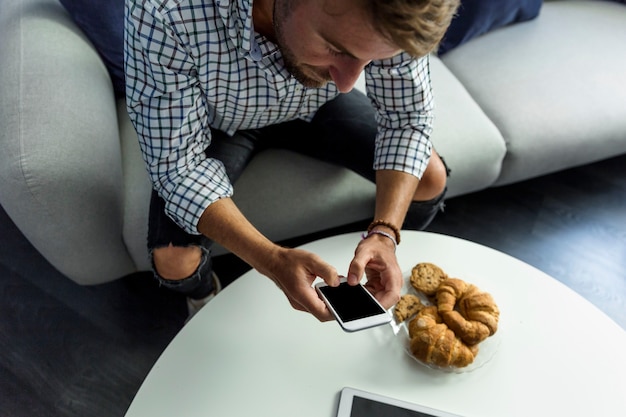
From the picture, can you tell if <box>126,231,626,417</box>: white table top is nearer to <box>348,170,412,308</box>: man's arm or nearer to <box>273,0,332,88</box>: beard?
<box>348,170,412,308</box>: man's arm

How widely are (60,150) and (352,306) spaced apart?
2.12ft

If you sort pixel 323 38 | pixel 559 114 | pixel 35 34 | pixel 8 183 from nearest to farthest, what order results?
pixel 323 38 < pixel 8 183 < pixel 35 34 < pixel 559 114

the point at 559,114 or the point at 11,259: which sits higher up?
the point at 559,114

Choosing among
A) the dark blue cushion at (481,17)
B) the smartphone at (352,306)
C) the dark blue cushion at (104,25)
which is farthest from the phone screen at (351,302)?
the dark blue cushion at (481,17)

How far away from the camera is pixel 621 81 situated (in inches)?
58.6

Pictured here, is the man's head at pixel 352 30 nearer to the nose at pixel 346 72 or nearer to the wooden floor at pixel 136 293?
the nose at pixel 346 72

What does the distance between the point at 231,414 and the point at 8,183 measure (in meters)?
0.61

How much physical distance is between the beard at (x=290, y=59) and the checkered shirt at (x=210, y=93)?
4 cm

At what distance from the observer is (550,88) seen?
4.74 feet

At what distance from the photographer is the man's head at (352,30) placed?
638 mm

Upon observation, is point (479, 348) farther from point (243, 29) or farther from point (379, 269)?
point (243, 29)

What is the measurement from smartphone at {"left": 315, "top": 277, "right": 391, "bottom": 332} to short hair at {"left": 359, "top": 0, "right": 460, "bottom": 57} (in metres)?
0.38

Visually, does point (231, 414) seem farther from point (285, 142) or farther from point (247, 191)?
point (285, 142)

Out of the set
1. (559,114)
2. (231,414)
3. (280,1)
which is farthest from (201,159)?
(559,114)
